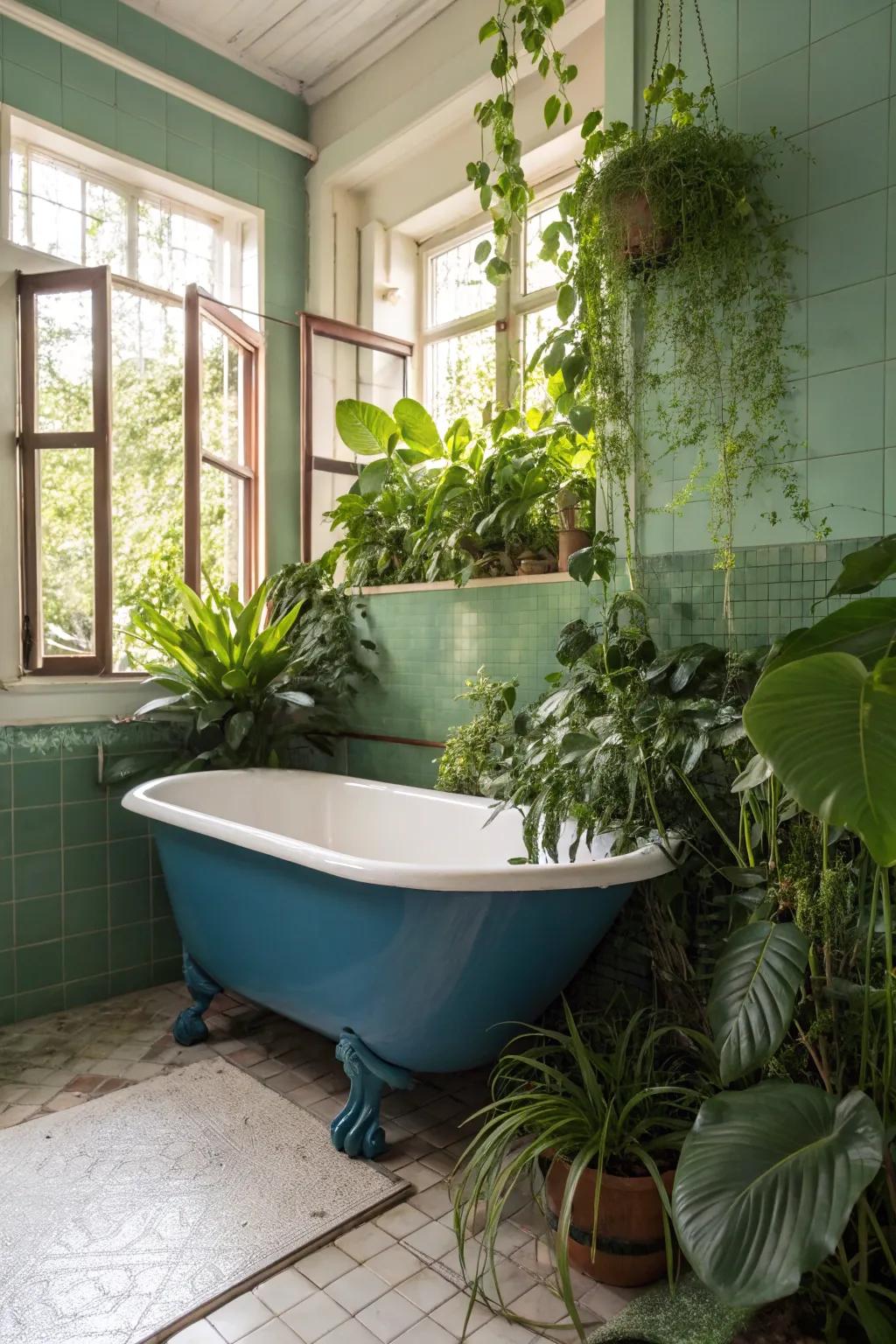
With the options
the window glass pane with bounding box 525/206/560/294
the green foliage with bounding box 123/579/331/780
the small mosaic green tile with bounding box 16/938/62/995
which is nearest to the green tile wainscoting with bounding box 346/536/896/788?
the green foliage with bounding box 123/579/331/780

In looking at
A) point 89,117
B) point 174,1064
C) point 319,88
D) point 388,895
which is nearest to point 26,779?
point 174,1064

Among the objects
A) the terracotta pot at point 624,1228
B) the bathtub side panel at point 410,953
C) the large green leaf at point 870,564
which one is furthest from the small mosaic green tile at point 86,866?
the large green leaf at point 870,564

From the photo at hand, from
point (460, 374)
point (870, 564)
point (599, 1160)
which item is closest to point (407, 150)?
point (460, 374)

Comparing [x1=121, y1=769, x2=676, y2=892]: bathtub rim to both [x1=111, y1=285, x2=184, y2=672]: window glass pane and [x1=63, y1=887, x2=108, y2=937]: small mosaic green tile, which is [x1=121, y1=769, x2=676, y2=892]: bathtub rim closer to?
[x1=63, y1=887, x2=108, y2=937]: small mosaic green tile

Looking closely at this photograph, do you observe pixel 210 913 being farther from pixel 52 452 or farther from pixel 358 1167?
pixel 52 452

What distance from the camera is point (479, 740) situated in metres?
2.48

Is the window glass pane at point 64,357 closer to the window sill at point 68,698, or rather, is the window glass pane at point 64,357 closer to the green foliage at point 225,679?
the green foliage at point 225,679

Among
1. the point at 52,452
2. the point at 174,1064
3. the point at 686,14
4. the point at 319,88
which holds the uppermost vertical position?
the point at 319,88

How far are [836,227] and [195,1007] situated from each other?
2.51m

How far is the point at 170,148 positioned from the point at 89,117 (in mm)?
315

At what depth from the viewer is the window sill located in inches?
110

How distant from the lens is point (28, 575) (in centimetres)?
292

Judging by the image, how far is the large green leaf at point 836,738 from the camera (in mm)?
1133

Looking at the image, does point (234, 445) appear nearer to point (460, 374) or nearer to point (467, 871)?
point (460, 374)
